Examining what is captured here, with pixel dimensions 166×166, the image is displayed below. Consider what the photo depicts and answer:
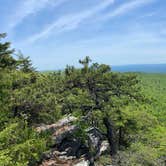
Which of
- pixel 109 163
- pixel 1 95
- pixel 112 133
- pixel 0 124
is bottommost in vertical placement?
pixel 109 163

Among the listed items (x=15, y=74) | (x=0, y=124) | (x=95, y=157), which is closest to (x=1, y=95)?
(x=0, y=124)

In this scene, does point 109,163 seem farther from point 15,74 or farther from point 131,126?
point 15,74

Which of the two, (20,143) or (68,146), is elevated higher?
(20,143)

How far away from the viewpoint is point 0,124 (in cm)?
2003

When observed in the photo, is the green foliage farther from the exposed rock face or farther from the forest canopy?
the exposed rock face

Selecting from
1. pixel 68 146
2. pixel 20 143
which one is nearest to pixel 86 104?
pixel 68 146

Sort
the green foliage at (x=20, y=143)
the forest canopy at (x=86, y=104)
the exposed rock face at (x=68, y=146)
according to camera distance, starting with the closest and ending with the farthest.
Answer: the green foliage at (x=20, y=143) < the forest canopy at (x=86, y=104) < the exposed rock face at (x=68, y=146)

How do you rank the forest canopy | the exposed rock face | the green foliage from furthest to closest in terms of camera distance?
the exposed rock face < the forest canopy < the green foliage

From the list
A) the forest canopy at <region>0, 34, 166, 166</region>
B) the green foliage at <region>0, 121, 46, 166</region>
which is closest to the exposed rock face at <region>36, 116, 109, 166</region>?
the forest canopy at <region>0, 34, 166, 166</region>

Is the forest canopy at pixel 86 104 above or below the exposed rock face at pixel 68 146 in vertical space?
above

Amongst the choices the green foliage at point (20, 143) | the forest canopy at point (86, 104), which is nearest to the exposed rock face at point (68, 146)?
the forest canopy at point (86, 104)

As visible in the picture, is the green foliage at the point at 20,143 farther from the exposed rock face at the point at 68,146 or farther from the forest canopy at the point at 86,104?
the exposed rock face at the point at 68,146

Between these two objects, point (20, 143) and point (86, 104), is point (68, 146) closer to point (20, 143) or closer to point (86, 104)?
point (86, 104)

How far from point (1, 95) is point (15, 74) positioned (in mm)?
3895
